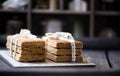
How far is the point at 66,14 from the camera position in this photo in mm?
3695

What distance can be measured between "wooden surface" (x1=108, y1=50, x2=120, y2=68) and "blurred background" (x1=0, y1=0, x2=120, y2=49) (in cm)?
152

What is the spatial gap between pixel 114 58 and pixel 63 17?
215 centimetres

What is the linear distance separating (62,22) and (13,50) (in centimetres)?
218

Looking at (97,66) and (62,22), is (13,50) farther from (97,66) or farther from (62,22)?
(62,22)

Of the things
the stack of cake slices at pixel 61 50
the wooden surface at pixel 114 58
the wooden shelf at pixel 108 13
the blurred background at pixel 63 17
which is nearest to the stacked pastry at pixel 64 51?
the stack of cake slices at pixel 61 50

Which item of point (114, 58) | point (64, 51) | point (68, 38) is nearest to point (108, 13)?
point (114, 58)

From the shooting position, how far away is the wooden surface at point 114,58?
57.1 inches

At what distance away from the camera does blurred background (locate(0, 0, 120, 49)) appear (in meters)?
3.56

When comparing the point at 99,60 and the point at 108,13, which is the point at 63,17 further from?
the point at 99,60

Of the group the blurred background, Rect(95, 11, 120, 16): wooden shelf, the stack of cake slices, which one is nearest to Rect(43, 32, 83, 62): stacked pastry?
the stack of cake slices

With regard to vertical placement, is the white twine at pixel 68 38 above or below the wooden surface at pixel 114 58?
above

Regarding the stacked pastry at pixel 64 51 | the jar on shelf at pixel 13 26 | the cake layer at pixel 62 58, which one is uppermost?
the stacked pastry at pixel 64 51

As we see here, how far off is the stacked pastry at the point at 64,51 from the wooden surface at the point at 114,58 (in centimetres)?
15

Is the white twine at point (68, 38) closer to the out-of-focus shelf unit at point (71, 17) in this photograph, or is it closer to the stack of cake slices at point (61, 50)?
the stack of cake slices at point (61, 50)
